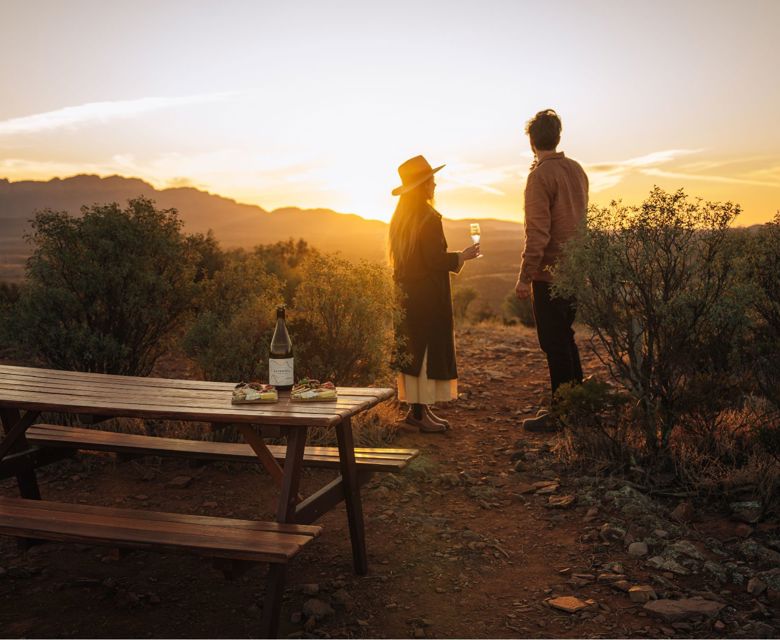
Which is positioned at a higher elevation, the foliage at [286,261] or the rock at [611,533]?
the foliage at [286,261]

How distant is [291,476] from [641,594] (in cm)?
188

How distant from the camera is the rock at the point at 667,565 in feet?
12.3

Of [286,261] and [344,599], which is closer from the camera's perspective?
[344,599]

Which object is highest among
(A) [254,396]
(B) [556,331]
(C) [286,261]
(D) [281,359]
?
(C) [286,261]

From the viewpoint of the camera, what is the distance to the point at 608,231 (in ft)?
16.0

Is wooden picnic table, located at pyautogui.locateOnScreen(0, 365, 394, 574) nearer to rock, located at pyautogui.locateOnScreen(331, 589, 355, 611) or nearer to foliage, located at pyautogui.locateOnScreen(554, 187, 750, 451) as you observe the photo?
rock, located at pyautogui.locateOnScreen(331, 589, 355, 611)

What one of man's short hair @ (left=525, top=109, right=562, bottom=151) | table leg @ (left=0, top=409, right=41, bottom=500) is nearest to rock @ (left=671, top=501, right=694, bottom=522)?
man's short hair @ (left=525, top=109, right=562, bottom=151)

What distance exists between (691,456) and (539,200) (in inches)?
98.4

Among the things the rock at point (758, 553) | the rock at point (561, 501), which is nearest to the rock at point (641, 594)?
the rock at point (758, 553)

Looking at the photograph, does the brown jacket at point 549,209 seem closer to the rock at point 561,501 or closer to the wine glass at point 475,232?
the wine glass at point 475,232

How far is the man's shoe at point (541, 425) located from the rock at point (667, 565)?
2499mm

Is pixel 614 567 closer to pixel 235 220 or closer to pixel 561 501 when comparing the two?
pixel 561 501

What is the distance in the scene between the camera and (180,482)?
5.28 meters

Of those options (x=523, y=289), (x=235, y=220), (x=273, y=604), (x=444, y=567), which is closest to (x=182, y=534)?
(x=273, y=604)
